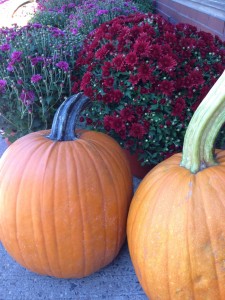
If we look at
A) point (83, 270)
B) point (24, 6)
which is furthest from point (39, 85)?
point (24, 6)

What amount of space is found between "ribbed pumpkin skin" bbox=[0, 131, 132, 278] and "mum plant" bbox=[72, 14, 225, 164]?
0.43 m

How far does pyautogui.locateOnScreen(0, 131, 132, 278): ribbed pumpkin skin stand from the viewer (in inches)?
67.1

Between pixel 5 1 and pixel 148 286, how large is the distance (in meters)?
12.9

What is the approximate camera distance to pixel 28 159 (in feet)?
5.79

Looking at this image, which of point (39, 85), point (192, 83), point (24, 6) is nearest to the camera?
point (192, 83)

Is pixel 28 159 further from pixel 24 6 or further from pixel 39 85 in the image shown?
pixel 24 6

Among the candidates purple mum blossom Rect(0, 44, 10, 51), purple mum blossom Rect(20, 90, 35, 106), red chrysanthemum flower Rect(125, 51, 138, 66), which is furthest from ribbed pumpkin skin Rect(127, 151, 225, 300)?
purple mum blossom Rect(0, 44, 10, 51)

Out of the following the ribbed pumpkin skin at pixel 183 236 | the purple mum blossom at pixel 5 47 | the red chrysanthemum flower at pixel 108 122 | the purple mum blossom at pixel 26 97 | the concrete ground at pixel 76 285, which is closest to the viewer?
the ribbed pumpkin skin at pixel 183 236

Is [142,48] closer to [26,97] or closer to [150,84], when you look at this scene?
[150,84]

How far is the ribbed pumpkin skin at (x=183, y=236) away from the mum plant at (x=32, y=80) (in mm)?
1281

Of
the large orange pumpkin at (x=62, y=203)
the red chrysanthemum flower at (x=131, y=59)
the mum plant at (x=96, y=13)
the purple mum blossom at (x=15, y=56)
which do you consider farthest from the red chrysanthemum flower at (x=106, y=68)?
the mum plant at (x=96, y=13)

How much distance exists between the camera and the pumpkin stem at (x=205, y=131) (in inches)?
59.0

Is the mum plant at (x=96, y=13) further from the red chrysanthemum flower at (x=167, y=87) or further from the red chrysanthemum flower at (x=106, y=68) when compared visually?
the red chrysanthemum flower at (x=167, y=87)

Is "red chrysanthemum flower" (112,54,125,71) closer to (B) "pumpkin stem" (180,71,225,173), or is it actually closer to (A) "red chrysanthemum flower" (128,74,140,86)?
(A) "red chrysanthemum flower" (128,74,140,86)
